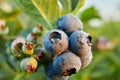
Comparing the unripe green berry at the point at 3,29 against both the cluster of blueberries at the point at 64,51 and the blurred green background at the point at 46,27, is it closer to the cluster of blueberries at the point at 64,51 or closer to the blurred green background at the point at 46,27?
A: the blurred green background at the point at 46,27

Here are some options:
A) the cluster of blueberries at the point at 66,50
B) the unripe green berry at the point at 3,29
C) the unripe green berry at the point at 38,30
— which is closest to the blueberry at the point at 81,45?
the cluster of blueberries at the point at 66,50

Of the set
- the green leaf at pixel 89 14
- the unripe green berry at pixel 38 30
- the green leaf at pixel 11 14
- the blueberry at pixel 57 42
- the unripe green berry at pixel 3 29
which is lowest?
the green leaf at pixel 89 14

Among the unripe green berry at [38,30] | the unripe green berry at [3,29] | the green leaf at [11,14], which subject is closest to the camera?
the unripe green berry at [38,30]

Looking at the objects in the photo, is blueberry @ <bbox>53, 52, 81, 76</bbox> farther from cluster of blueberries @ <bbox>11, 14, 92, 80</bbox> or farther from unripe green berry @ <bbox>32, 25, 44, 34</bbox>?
unripe green berry @ <bbox>32, 25, 44, 34</bbox>

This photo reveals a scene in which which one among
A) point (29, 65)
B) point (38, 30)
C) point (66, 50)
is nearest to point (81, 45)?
point (66, 50)

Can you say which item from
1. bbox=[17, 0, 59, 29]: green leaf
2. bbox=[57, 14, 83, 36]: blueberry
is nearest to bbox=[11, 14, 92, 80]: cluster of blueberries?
bbox=[57, 14, 83, 36]: blueberry

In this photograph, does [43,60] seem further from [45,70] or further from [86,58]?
[86,58]

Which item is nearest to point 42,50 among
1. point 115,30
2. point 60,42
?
point 60,42
